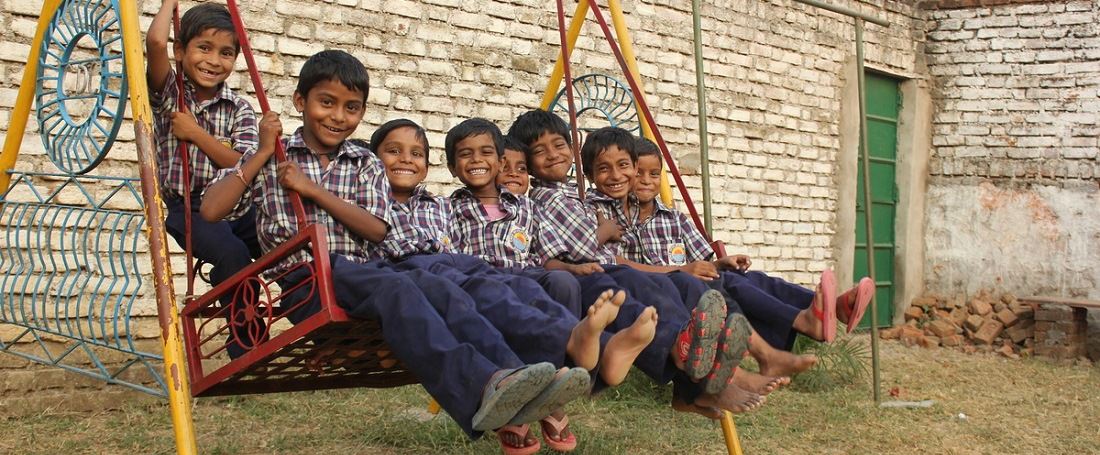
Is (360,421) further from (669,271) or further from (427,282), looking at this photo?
(427,282)

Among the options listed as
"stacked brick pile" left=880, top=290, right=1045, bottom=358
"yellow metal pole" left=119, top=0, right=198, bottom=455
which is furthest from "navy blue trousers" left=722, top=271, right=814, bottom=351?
"stacked brick pile" left=880, top=290, right=1045, bottom=358

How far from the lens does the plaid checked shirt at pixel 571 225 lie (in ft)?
10.9

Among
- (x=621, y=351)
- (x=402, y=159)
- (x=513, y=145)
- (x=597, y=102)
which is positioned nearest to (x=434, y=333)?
(x=621, y=351)

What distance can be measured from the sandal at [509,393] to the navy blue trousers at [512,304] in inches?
8.2

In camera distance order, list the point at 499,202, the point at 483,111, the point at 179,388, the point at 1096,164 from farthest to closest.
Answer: the point at 1096,164
the point at 483,111
the point at 499,202
the point at 179,388

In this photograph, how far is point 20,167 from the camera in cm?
469

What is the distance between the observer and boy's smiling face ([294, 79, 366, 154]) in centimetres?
292

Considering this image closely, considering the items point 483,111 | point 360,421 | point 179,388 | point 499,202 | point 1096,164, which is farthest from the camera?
point 1096,164

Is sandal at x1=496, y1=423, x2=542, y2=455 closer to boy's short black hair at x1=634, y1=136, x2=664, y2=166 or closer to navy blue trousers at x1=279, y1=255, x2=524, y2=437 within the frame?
navy blue trousers at x1=279, y1=255, x2=524, y2=437

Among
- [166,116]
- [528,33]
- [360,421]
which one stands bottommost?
[360,421]

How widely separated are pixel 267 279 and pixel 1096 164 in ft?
26.1

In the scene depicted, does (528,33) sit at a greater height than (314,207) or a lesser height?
greater

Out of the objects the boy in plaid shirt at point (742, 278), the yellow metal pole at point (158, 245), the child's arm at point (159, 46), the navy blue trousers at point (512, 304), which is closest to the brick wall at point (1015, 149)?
the boy in plaid shirt at point (742, 278)

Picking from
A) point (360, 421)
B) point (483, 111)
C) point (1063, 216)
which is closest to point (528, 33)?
point (483, 111)
